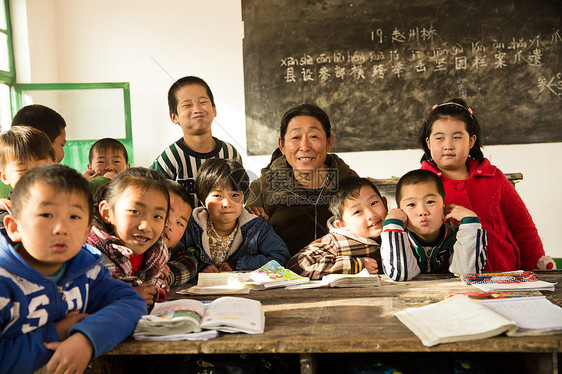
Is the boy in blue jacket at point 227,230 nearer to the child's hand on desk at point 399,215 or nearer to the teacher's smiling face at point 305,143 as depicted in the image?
the teacher's smiling face at point 305,143

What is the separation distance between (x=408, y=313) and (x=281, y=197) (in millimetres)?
1108

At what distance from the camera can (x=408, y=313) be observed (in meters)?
1.50

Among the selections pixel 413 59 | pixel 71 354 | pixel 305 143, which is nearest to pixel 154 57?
pixel 413 59

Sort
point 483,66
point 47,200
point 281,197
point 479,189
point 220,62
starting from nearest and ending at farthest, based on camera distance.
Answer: point 47,200
point 479,189
point 281,197
point 483,66
point 220,62

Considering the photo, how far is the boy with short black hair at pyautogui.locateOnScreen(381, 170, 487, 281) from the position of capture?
193 centimetres

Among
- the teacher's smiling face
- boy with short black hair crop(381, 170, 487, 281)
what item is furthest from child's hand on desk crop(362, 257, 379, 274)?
the teacher's smiling face

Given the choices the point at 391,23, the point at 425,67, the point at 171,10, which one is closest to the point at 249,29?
the point at 171,10

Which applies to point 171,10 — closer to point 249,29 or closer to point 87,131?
point 249,29

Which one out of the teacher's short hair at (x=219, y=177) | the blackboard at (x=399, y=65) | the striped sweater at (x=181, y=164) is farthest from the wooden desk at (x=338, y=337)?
the blackboard at (x=399, y=65)

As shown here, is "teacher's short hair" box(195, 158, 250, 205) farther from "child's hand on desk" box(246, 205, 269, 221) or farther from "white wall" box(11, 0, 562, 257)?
"white wall" box(11, 0, 562, 257)

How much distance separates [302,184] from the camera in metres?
2.52

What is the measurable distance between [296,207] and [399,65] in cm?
298

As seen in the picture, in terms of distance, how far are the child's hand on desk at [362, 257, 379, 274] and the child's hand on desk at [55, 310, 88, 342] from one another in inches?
44.7

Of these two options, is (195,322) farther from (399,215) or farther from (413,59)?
(413,59)
